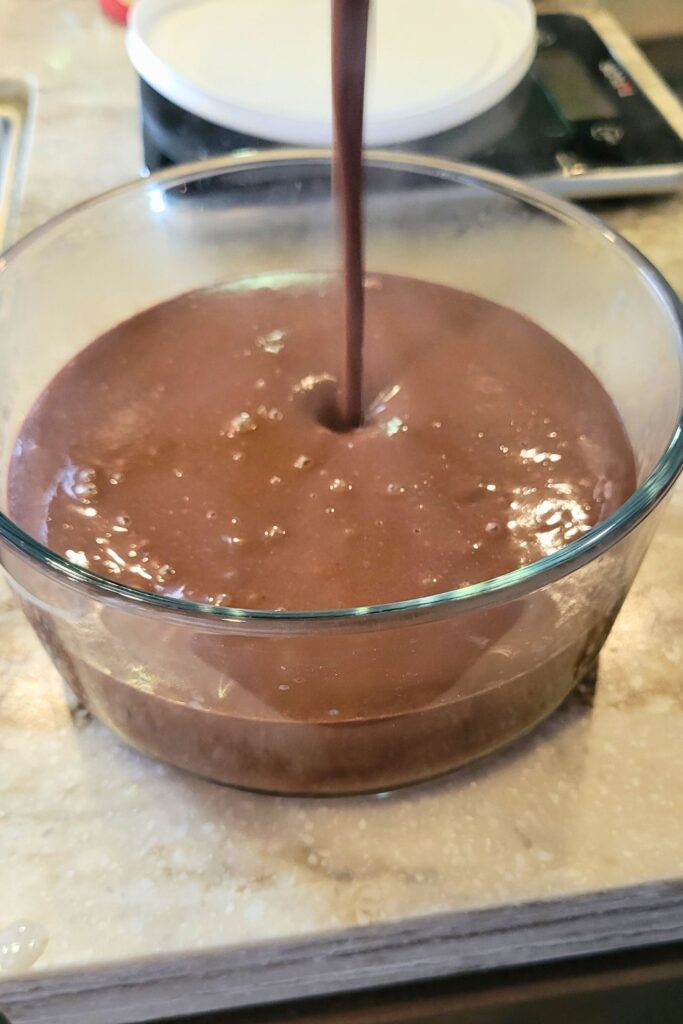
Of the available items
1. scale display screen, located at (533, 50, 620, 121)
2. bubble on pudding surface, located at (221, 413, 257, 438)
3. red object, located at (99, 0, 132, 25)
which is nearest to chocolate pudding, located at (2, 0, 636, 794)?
bubble on pudding surface, located at (221, 413, 257, 438)

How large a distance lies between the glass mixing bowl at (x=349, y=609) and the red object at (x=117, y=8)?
2.12ft

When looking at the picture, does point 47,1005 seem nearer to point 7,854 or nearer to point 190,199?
point 7,854

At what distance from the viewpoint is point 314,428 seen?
658mm

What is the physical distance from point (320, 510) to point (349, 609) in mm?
145

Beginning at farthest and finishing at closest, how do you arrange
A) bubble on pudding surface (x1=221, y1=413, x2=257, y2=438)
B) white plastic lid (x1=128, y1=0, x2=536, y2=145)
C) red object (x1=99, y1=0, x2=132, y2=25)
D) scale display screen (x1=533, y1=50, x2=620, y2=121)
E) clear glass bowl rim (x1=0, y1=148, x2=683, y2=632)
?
red object (x1=99, y1=0, x2=132, y2=25) → scale display screen (x1=533, y1=50, x2=620, y2=121) → white plastic lid (x1=128, y1=0, x2=536, y2=145) → bubble on pudding surface (x1=221, y1=413, x2=257, y2=438) → clear glass bowl rim (x1=0, y1=148, x2=683, y2=632)

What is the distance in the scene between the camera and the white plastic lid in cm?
96

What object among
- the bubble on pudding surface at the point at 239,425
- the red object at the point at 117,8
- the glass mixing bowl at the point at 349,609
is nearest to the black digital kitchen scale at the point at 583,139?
the glass mixing bowl at the point at 349,609

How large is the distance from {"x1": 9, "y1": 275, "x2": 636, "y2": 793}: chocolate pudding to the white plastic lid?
0.25m

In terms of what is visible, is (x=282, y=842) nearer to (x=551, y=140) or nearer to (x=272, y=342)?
(x=272, y=342)

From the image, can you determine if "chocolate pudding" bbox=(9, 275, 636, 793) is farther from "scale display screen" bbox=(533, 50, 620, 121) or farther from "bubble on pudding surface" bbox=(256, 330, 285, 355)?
"scale display screen" bbox=(533, 50, 620, 121)

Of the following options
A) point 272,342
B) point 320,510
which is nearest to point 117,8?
point 272,342

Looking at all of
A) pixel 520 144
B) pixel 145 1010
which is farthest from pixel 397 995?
pixel 520 144

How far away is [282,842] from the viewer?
1.78 ft

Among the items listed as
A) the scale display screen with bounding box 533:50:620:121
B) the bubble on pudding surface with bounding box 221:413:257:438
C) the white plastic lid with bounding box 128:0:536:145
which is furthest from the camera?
the scale display screen with bounding box 533:50:620:121
